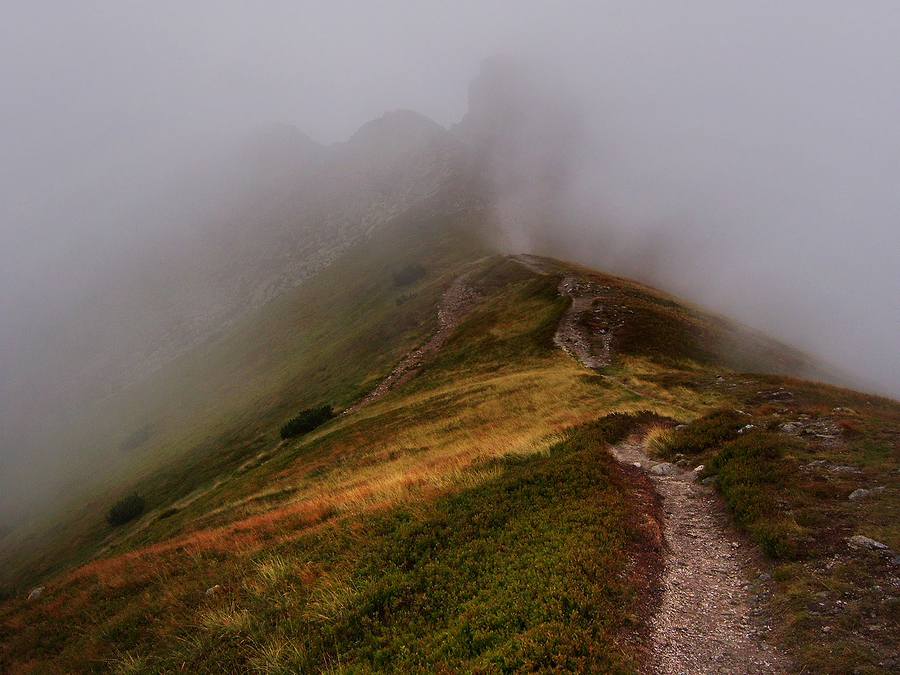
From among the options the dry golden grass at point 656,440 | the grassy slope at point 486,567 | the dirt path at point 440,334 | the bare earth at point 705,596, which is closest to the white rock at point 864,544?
the grassy slope at point 486,567

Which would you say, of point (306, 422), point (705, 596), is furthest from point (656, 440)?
point (306, 422)

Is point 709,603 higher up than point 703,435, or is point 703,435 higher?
point 709,603

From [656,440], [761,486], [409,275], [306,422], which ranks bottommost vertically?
[306,422]

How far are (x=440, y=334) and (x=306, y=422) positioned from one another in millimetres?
24632

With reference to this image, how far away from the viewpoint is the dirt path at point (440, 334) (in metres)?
52.9

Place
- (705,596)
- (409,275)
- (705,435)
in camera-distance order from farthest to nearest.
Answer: (409,275) → (705,435) → (705,596)

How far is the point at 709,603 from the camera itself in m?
8.28

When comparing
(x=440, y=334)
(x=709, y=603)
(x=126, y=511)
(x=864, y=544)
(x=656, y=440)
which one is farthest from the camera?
(x=440, y=334)

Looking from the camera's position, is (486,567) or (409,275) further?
(409,275)

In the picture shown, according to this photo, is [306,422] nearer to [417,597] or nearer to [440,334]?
[440,334]

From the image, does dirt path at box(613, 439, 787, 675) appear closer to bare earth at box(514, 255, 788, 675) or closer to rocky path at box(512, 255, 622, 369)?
bare earth at box(514, 255, 788, 675)

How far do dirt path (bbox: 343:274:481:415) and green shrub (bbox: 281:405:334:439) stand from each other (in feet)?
8.47

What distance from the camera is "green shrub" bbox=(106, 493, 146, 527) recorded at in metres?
49.9

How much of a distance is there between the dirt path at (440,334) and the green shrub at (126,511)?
2850 cm
